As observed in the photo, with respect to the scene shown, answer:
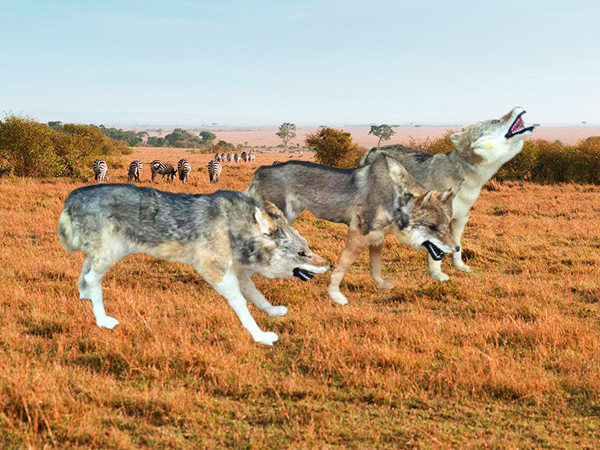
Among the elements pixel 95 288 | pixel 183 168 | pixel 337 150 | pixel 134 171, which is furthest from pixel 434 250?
pixel 134 171

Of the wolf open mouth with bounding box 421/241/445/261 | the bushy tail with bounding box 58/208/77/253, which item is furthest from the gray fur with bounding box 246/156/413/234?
the bushy tail with bounding box 58/208/77/253

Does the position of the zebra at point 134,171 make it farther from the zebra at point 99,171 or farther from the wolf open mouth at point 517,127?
the wolf open mouth at point 517,127

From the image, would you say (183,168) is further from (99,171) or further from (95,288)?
(95,288)

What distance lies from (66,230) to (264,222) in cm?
185

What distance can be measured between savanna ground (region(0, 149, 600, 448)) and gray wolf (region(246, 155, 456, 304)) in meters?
2.04

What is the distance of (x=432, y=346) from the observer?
287 inches

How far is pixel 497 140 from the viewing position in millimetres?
4688

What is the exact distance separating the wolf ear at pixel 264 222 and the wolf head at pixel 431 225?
3.93ft

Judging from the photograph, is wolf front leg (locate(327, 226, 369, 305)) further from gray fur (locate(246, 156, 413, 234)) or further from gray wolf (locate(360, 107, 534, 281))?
gray wolf (locate(360, 107, 534, 281))

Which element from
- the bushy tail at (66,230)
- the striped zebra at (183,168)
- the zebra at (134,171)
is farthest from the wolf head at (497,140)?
the zebra at (134,171)

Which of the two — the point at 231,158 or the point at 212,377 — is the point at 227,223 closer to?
the point at 212,377

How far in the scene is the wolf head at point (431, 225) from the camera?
4.39 metres

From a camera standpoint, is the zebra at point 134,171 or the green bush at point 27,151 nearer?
the green bush at point 27,151

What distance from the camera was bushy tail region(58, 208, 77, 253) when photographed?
14.5 ft
